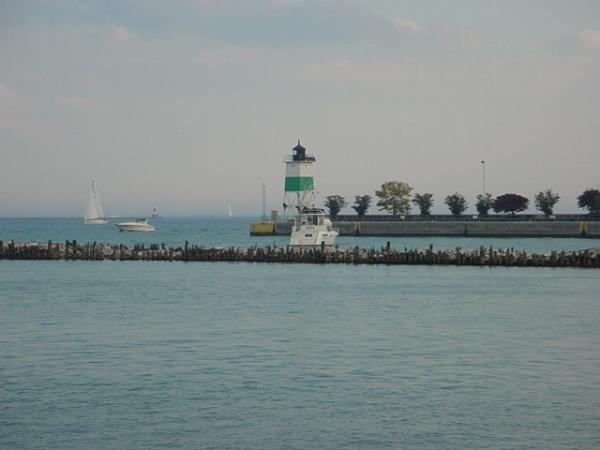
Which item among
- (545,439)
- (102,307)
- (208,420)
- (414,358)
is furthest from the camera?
(102,307)

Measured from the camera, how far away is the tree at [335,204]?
148000 mm

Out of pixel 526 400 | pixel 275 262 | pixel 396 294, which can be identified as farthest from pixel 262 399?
pixel 275 262

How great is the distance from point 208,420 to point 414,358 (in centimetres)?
920

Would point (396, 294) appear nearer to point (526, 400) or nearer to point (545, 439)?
point (526, 400)

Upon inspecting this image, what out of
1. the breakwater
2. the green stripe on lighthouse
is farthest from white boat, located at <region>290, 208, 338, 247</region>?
the breakwater

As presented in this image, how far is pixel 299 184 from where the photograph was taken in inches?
4232

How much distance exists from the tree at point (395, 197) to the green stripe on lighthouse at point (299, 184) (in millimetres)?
42049

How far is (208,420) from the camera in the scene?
68.8 ft

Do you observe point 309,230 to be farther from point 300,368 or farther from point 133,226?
point 133,226

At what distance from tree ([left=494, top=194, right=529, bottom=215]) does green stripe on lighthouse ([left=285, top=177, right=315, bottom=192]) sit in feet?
135

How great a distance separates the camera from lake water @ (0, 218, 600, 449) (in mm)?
20094

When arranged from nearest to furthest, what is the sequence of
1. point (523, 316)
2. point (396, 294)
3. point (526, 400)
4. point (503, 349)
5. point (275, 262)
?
point (526, 400), point (503, 349), point (523, 316), point (396, 294), point (275, 262)

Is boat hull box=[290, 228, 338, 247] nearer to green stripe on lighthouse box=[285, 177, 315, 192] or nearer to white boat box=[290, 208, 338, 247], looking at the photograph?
white boat box=[290, 208, 338, 247]

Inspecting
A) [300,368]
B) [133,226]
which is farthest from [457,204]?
[300,368]
